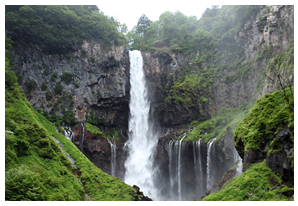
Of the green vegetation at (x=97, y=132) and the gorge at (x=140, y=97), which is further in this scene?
the green vegetation at (x=97, y=132)

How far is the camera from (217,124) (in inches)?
1118

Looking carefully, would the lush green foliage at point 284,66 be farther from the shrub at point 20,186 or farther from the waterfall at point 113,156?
the waterfall at point 113,156

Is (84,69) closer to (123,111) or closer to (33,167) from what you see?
(123,111)

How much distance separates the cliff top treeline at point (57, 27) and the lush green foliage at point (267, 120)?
2597cm

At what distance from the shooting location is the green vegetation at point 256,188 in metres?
8.28

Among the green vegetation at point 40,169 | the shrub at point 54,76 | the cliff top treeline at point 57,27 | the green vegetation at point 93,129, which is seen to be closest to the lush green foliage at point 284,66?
the green vegetation at point 40,169

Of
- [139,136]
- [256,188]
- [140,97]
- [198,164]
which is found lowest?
[198,164]

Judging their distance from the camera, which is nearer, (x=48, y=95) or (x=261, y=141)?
(x=261, y=141)

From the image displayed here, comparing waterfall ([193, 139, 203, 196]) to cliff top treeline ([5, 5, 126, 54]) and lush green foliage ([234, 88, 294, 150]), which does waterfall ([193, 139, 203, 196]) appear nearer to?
lush green foliage ([234, 88, 294, 150])

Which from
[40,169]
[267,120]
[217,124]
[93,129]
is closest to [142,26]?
[93,129]

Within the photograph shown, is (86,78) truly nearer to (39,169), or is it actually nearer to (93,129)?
(93,129)

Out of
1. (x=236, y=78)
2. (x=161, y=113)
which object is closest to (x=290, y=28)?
(x=236, y=78)

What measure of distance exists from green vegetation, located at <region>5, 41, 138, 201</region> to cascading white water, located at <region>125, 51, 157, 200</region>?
31.8 ft

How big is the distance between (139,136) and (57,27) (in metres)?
20.2
